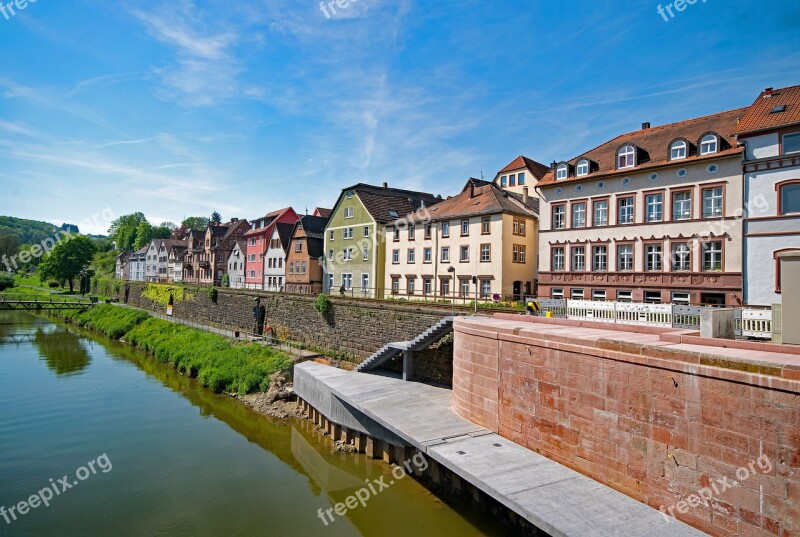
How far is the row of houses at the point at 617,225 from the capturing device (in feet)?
71.2

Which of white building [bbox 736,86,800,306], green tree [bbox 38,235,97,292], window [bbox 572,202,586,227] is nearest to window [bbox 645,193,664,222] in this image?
window [bbox 572,202,586,227]

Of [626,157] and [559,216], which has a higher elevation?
[626,157]

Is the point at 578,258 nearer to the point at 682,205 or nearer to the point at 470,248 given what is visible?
the point at 682,205

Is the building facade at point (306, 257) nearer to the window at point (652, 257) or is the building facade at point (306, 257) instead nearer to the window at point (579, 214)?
the window at point (579, 214)

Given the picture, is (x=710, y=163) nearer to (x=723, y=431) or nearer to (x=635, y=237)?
(x=635, y=237)

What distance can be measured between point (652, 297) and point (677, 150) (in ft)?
25.7

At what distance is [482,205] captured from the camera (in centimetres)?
3425

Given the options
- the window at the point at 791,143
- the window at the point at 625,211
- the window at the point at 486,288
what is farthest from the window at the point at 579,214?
the window at the point at 791,143

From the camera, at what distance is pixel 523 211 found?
34188mm

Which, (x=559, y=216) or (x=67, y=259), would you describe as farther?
(x=67, y=259)

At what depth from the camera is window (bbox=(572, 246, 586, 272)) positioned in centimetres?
2859

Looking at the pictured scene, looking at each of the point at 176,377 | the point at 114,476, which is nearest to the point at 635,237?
the point at 114,476

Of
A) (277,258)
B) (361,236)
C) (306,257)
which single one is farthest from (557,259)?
(277,258)

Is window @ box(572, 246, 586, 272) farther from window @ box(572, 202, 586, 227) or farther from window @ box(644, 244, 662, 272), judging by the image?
window @ box(644, 244, 662, 272)
